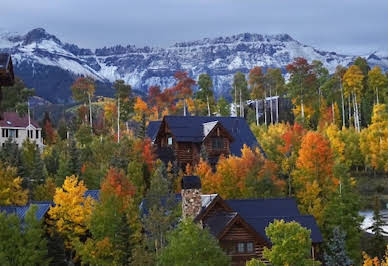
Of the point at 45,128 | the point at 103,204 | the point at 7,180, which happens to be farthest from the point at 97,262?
the point at 45,128

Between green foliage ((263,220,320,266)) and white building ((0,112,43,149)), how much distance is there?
61499mm

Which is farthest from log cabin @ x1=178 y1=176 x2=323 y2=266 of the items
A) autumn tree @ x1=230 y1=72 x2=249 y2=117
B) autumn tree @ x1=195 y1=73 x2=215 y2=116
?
autumn tree @ x1=230 y1=72 x2=249 y2=117

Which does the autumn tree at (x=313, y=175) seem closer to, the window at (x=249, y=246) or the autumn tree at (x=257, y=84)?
the window at (x=249, y=246)

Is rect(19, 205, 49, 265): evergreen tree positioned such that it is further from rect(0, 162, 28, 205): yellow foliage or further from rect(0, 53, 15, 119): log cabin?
rect(0, 53, 15, 119): log cabin

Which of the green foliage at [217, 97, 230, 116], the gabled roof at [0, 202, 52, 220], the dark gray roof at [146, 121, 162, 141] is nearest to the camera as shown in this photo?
the gabled roof at [0, 202, 52, 220]

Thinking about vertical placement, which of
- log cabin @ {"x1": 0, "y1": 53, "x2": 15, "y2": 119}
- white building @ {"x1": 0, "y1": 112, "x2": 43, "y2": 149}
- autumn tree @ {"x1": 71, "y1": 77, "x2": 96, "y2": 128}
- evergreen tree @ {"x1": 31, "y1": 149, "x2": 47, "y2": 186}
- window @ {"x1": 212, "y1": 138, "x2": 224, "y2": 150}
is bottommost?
evergreen tree @ {"x1": 31, "y1": 149, "x2": 47, "y2": 186}

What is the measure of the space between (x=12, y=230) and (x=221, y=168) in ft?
71.5

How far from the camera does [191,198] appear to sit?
47.3 metres

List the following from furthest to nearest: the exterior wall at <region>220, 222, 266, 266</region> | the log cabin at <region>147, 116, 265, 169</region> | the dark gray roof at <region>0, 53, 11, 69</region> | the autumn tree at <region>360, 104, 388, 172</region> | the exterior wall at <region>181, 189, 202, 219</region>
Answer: the autumn tree at <region>360, 104, 388, 172</region>, the log cabin at <region>147, 116, 265, 169</region>, the exterior wall at <region>220, 222, 266, 266</region>, the exterior wall at <region>181, 189, 202, 219</region>, the dark gray roof at <region>0, 53, 11, 69</region>

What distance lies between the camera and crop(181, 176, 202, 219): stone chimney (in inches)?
1843

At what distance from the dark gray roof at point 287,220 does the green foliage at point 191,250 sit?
422 inches

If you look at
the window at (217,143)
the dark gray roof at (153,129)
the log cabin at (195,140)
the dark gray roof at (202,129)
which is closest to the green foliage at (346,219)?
Answer: the log cabin at (195,140)

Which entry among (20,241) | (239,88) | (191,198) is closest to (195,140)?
(191,198)

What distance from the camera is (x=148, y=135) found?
265 feet
